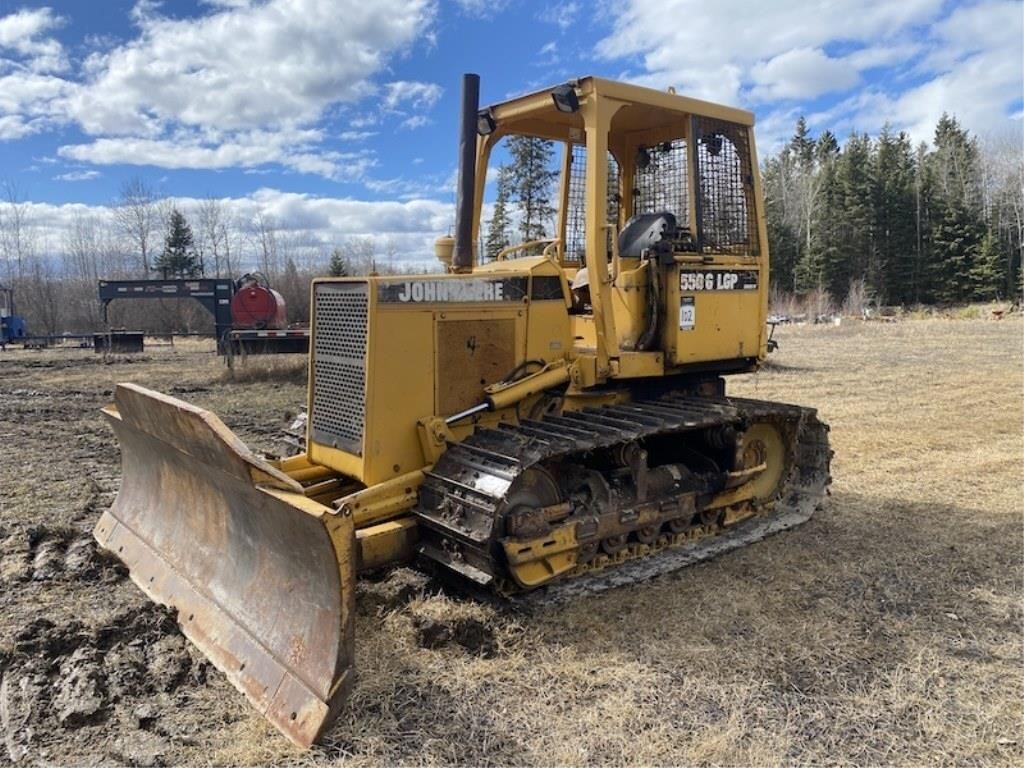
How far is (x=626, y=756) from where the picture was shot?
324cm

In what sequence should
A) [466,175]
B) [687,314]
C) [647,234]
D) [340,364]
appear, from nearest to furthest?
[340,364] → [466,175] → [687,314] → [647,234]

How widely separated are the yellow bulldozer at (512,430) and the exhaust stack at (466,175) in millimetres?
21

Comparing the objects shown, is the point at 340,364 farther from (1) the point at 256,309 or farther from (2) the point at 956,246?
(2) the point at 956,246

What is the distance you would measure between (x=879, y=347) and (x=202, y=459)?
69.0 feet

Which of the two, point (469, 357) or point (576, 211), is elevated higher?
point (576, 211)

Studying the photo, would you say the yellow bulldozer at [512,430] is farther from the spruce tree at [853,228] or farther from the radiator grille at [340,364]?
the spruce tree at [853,228]

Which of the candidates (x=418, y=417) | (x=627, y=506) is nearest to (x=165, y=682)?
(x=418, y=417)

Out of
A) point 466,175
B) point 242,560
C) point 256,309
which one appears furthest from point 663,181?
point 256,309

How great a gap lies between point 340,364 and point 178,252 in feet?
140

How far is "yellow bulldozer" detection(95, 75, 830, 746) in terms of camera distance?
395 centimetres

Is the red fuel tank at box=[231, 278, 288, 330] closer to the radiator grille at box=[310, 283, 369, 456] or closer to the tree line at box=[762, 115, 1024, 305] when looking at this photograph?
A: the radiator grille at box=[310, 283, 369, 456]

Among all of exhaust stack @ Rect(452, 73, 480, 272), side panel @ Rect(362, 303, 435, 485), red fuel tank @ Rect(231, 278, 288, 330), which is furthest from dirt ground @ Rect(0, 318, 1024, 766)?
red fuel tank @ Rect(231, 278, 288, 330)

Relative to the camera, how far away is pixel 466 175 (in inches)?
209

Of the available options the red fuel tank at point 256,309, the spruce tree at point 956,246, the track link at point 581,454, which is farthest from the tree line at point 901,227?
the track link at point 581,454
